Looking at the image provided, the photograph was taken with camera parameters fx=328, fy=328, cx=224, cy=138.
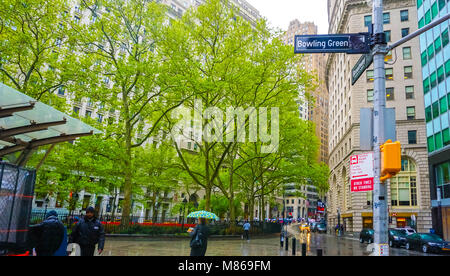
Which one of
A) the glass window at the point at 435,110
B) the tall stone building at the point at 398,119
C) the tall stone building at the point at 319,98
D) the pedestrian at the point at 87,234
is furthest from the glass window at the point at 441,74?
the tall stone building at the point at 319,98

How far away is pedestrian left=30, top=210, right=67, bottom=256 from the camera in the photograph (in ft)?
20.7

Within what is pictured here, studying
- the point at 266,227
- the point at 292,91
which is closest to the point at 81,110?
the point at 266,227

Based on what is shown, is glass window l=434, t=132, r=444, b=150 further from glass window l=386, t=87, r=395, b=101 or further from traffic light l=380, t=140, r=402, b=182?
traffic light l=380, t=140, r=402, b=182

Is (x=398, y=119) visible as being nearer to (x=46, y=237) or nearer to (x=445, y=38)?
(x=445, y=38)

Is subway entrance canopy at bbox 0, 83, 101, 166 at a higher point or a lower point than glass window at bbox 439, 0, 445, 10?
lower

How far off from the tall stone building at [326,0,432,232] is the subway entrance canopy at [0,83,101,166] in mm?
42287

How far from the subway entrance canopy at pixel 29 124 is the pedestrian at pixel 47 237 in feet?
8.91

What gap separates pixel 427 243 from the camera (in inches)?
974

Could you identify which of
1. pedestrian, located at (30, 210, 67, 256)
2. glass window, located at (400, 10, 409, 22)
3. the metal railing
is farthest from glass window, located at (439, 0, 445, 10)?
pedestrian, located at (30, 210, 67, 256)

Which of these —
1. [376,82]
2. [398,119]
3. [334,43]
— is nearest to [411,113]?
[398,119]

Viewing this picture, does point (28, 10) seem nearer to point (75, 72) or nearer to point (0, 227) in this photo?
point (75, 72)

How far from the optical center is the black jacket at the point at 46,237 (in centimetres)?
632

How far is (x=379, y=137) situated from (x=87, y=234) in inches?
284

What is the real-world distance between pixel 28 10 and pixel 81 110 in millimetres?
37445
